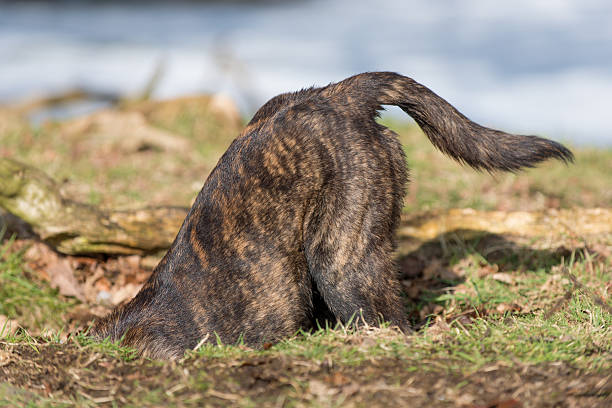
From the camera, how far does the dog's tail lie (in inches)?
161

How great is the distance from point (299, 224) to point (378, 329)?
2.77ft

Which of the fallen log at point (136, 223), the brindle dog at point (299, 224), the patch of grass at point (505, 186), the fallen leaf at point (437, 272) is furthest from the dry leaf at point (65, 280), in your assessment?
the patch of grass at point (505, 186)

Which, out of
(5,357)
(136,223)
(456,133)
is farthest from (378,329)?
(136,223)

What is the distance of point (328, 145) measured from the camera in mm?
4098

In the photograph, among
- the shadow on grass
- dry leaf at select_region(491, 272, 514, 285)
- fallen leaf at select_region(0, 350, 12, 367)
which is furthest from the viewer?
the shadow on grass

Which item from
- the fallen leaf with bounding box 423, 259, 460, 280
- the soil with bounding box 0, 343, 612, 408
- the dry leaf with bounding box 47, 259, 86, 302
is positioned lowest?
the dry leaf with bounding box 47, 259, 86, 302

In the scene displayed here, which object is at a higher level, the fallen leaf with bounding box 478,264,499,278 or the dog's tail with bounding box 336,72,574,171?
the dog's tail with bounding box 336,72,574,171

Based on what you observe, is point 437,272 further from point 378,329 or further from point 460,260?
point 378,329

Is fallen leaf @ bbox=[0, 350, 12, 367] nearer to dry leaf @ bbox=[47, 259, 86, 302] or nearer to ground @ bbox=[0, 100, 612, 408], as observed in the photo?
ground @ bbox=[0, 100, 612, 408]

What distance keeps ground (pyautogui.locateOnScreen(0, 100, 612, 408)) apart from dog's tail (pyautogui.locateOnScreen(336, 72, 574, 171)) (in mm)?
935

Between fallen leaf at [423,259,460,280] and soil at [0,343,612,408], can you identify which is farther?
fallen leaf at [423,259,460,280]

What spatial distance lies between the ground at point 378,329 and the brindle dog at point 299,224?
0.89 ft

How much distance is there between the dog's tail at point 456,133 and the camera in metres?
4.09

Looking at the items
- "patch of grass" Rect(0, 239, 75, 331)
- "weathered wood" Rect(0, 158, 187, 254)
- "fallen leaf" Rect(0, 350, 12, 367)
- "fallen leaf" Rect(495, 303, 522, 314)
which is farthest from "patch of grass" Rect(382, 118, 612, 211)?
"fallen leaf" Rect(0, 350, 12, 367)
